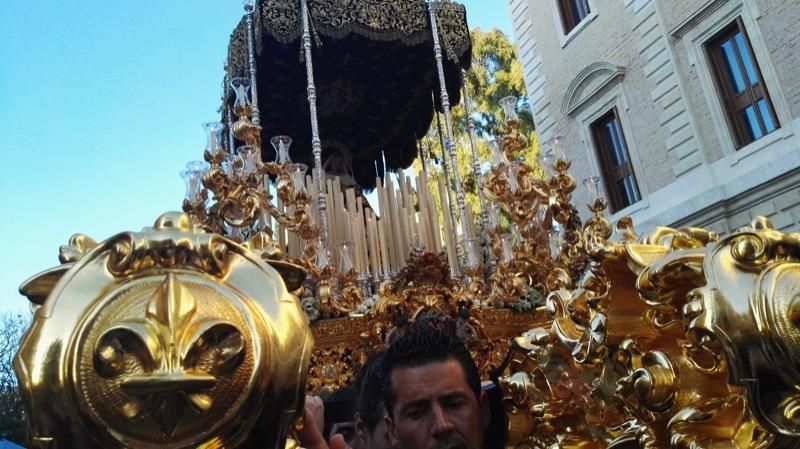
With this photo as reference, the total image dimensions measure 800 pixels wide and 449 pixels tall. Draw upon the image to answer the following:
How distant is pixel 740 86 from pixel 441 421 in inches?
322

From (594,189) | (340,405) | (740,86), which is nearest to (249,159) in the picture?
(340,405)

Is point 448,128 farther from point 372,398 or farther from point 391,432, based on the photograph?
point 391,432

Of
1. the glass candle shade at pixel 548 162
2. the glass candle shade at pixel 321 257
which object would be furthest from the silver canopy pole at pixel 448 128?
the glass candle shade at pixel 321 257

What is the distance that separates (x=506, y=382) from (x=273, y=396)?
742 millimetres

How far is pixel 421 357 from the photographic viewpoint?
49.4 inches

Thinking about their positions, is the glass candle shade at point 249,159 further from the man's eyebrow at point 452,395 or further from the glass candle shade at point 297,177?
the man's eyebrow at point 452,395

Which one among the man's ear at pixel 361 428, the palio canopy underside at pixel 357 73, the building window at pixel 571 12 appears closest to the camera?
the man's ear at pixel 361 428

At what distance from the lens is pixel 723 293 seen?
62 centimetres

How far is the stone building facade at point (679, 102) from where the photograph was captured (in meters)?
7.25

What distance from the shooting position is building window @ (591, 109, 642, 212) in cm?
952

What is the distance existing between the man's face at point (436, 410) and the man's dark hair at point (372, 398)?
0.33ft

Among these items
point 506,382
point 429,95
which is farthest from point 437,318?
point 429,95

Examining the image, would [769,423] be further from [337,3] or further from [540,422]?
[337,3]

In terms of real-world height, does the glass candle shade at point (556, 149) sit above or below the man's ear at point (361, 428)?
above
